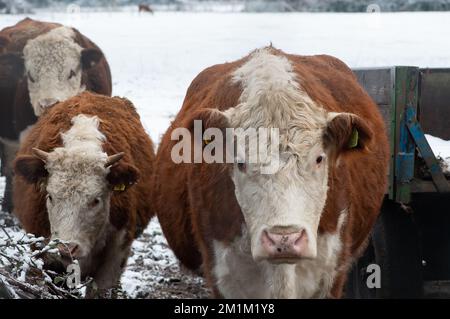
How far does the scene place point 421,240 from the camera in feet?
18.3

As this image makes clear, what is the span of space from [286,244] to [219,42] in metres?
→ 25.8

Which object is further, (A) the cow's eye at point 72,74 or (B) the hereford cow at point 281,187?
(A) the cow's eye at point 72,74

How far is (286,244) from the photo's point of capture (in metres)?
3.14

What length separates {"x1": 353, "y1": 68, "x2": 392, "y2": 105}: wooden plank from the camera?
539cm

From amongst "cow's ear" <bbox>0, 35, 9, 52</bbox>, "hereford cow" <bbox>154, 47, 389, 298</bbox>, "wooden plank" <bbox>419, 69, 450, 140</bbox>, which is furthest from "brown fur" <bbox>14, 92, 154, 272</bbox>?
"cow's ear" <bbox>0, 35, 9, 52</bbox>

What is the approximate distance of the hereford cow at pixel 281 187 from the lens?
11.0ft

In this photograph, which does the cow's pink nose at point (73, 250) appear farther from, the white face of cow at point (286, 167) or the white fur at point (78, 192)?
the white face of cow at point (286, 167)

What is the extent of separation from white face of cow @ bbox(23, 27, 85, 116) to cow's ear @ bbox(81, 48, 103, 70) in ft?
0.22

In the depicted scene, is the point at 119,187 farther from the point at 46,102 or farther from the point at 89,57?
the point at 89,57

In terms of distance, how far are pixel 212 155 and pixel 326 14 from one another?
37.2 metres

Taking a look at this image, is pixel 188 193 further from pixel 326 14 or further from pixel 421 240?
pixel 326 14

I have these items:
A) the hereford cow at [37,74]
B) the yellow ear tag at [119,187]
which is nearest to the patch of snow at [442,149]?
the yellow ear tag at [119,187]

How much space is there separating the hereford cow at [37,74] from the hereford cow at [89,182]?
100 inches

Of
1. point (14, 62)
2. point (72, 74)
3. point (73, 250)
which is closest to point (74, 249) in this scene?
point (73, 250)
